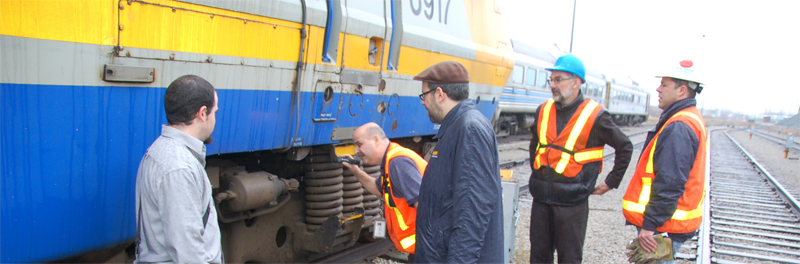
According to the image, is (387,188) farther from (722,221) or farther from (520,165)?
(520,165)

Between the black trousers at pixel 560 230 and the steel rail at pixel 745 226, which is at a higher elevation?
the black trousers at pixel 560 230

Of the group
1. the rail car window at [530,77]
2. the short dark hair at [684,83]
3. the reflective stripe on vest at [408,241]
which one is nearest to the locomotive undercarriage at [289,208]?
the reflective stripe on vest at [408,241]

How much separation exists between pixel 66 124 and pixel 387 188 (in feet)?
5.26

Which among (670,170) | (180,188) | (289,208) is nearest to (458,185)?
(180,188)

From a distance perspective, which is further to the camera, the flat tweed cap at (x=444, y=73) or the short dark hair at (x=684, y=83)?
the short dark hair at (x=684, y=83)

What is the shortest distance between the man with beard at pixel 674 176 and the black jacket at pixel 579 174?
443 mm

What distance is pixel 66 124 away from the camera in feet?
7.57

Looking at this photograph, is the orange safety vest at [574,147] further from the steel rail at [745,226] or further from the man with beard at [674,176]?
the steel rail at [745,226]

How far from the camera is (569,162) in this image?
370 centimetres

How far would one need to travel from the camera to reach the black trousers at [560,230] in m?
3.71

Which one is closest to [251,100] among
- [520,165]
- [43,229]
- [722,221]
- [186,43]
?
[186,43]

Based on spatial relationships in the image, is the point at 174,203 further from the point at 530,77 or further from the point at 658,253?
the point at 530,77

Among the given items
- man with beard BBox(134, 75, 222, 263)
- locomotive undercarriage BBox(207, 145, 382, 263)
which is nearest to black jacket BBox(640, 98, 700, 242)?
locomotive undercarriage BBox(207, 145, 382, 263)

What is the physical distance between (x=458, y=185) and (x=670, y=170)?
1379 mm
